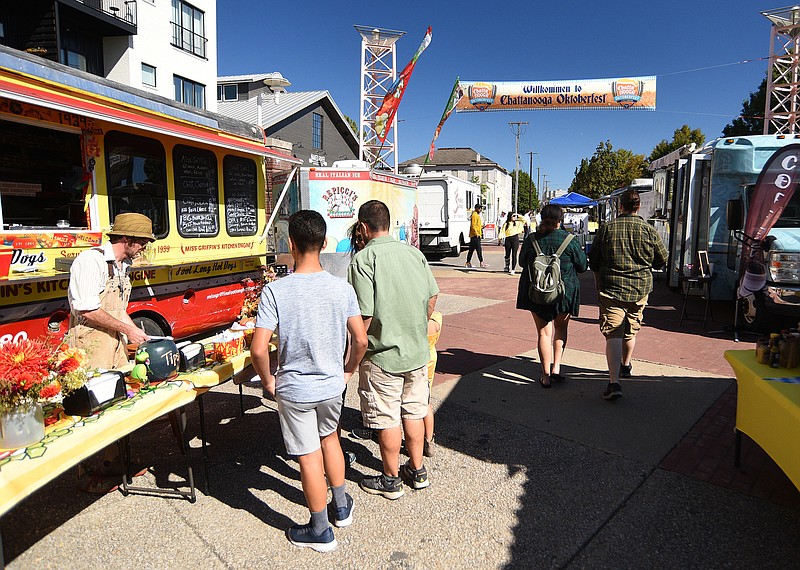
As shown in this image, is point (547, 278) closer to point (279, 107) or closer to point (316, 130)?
point (279, 107)

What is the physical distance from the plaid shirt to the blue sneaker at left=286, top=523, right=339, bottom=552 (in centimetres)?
329

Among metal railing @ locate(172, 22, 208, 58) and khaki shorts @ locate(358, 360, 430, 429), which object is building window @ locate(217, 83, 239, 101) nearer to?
metal railing @ locate(172, 22, 208, 58)

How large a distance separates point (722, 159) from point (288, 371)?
8142 millimetres

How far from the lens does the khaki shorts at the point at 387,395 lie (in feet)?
10.5

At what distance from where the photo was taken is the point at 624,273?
479 cm

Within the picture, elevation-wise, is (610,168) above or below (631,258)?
above

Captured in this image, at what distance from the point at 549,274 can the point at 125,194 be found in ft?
13.8

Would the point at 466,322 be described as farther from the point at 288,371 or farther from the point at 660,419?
the point at 288,371

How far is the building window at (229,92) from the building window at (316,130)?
8.36 metres

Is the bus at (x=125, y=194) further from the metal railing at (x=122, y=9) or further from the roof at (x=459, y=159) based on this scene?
the roof at (x=459, y=159)

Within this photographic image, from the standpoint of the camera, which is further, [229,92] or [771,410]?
[229,92]

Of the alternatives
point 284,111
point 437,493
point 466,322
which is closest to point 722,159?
point 466,322

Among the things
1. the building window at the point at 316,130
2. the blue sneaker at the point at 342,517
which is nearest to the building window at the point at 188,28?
the building window at the point at 316,130

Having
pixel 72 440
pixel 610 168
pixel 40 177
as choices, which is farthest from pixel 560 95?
pixel 610 168
